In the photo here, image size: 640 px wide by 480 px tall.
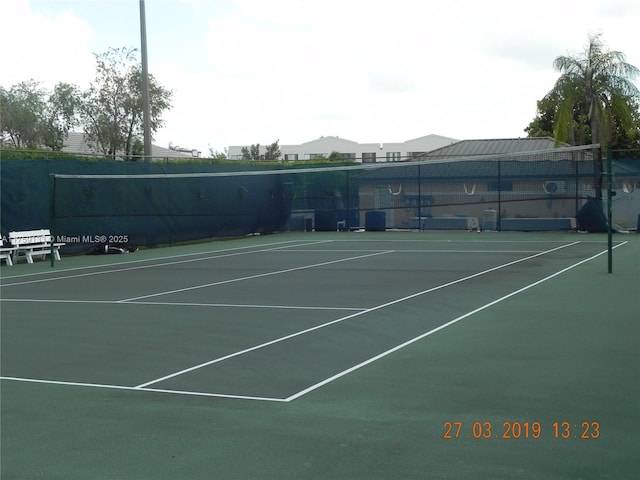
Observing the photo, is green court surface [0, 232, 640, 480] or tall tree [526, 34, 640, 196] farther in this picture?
tall tree [526, 34, 640, 196]

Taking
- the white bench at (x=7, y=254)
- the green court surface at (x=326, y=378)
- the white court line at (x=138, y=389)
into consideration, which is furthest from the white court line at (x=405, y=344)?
the white bench at (x=7, y=254)

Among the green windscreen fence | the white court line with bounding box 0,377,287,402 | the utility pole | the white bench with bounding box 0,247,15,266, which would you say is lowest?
the white court line with bounding box 0,377,287,402

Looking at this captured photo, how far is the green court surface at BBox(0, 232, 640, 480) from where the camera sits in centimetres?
496

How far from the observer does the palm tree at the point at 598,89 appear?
30562 millimetres

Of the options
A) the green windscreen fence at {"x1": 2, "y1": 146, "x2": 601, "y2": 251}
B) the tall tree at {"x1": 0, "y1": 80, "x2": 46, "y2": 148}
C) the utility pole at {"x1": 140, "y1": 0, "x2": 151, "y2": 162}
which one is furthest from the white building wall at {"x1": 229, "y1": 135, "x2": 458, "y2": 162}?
the utility pole at {"x1": 140, "y1": 0, "x2": 151, "y2": 162}

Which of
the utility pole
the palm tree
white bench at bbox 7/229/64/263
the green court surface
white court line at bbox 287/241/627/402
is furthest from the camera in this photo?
the palm tree

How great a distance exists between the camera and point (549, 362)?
7.52 m

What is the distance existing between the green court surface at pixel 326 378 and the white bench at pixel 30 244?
4.62 meters

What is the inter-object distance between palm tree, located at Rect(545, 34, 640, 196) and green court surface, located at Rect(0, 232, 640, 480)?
17349 millimetres

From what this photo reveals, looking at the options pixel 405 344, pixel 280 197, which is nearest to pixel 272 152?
pixel 280 197

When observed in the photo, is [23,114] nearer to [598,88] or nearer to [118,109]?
[118,109]

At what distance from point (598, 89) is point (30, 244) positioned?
20.1 m

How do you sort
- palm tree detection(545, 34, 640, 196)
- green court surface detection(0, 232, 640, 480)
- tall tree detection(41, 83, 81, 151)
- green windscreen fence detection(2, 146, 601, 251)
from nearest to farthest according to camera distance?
green court surface detection(0, 232, 640, 480) < green windscreen fence detection(2, 146, 601, 251) < palm tree detection(545, 34, 640, 196) < tall tree detection(41, 83, 81, 151)

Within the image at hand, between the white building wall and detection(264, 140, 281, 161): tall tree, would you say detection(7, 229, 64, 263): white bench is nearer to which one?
detection(264, 140, 281, 161): tall tree
